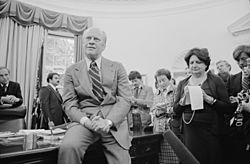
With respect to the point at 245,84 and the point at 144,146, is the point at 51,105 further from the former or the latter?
the point at 245,84

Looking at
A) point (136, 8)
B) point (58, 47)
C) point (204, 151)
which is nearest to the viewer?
point (204, 151)

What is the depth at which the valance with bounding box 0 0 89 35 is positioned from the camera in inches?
177

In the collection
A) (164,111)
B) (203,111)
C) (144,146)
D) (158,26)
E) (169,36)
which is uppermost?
(158,26)

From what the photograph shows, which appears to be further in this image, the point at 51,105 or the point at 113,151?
the point at 51,105

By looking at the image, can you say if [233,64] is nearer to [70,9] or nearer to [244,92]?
[244,92]

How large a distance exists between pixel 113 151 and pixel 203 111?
807 mm

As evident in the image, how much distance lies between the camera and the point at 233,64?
15.1 feet

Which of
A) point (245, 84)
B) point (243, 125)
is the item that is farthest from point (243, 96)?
point (243, 125)

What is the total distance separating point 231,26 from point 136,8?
7.57 ft

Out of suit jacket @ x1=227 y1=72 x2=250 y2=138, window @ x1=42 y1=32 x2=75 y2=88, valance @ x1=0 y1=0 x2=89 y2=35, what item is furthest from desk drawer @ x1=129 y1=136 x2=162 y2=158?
valance @ x1=0 y1=0 x2=89 y2=35

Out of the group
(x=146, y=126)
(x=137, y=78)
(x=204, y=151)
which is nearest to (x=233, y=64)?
(x=137, y=78)

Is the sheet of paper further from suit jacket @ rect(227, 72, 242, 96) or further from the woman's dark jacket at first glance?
suit jacket @ rect(227, 72, 242, 96)

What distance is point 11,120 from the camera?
8.07 ft

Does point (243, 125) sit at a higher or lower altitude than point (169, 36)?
lower
